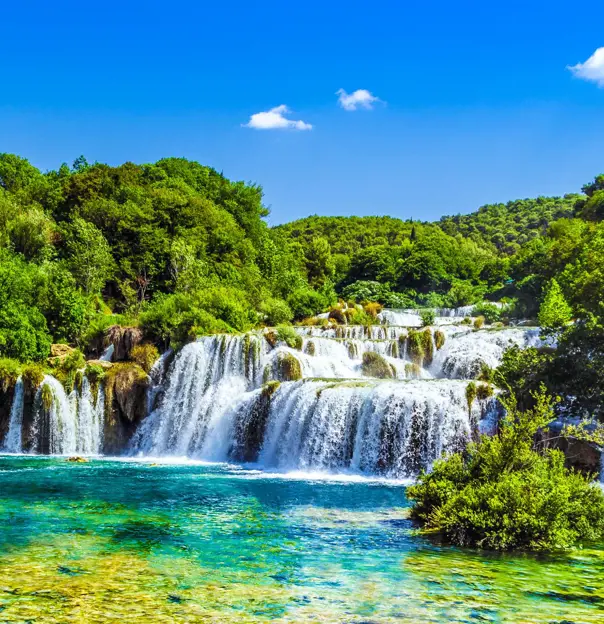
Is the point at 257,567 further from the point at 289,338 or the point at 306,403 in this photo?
the point at 289,338

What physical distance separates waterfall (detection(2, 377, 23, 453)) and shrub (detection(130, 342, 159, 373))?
5.75m

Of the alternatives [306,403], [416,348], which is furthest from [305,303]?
[306,403]

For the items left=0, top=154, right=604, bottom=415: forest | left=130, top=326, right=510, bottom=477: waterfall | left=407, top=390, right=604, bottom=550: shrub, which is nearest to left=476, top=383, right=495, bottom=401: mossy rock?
left=130, top=326, right=510, bottom=477: waterfall

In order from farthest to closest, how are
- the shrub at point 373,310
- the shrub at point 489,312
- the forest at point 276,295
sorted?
1. the shrub at point 489,312
2. the shrub at point 373,310
3. the forest at point 276,295

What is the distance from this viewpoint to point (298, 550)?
12.1 m

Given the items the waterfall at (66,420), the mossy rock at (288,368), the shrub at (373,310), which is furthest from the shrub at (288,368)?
the shrub at (373,310)

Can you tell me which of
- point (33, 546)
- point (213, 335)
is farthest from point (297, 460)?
point (33, 546)

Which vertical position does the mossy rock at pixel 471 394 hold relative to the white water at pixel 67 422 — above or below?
above

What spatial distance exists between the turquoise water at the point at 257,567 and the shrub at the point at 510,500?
506mm

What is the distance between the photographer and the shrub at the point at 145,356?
33.8m

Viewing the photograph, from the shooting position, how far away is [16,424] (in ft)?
101

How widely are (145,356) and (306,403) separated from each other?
1239 cm

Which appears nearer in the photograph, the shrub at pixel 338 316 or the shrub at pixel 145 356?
the shrub at pixel 145 356

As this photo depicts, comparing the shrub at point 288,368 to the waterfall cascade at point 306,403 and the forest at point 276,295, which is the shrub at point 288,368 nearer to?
the waterfall cascade at point 306,403
